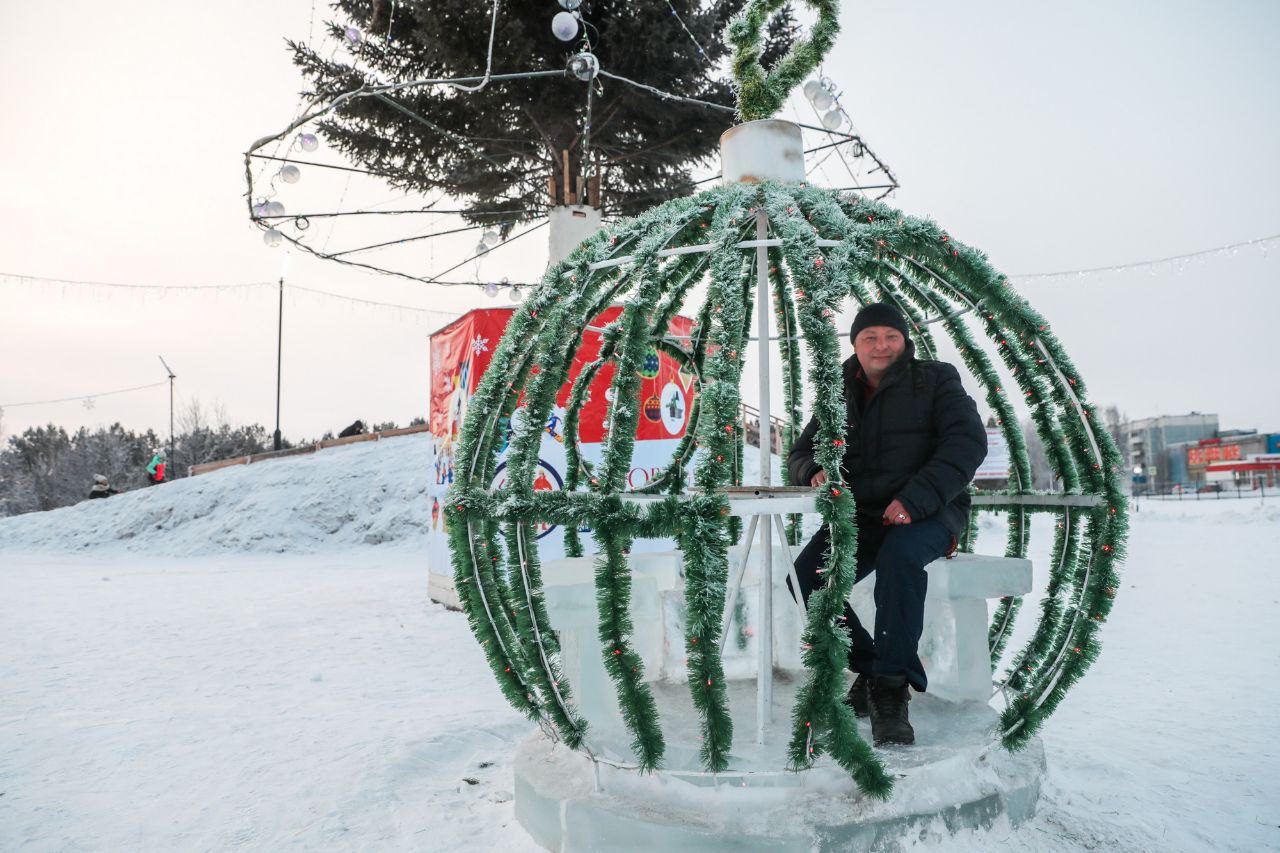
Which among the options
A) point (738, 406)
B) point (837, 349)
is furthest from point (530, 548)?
point (837, 349)

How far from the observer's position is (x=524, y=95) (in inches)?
430

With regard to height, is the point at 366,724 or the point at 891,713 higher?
the point at 891,713

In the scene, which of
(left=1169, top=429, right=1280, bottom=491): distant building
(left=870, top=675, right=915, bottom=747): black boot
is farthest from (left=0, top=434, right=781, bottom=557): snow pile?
(left=1169, top=429, right=1280, bottom=491): distant building

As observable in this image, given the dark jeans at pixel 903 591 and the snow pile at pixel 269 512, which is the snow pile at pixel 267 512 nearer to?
the snow pile at pixel 269 512

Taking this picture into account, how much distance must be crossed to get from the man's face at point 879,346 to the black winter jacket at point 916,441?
0.05 meters

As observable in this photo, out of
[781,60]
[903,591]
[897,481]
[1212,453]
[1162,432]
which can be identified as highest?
[1162,432]

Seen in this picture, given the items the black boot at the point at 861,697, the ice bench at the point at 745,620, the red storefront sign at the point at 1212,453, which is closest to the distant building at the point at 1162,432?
the red storefront sign at the point at 1212,453

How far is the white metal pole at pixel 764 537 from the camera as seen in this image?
2.77m

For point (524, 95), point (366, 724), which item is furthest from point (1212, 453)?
point (366, 724)

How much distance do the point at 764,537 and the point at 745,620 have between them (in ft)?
4.22

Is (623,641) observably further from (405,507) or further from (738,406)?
(405,507)

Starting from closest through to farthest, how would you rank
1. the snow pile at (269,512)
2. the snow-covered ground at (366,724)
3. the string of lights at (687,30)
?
the snow-covered ground at (366,724) < the string of lights at (687,30) < the snow pile at (269,512)

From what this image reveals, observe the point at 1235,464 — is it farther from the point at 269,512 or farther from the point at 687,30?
the point at 269,512

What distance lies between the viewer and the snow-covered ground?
9.47ft
